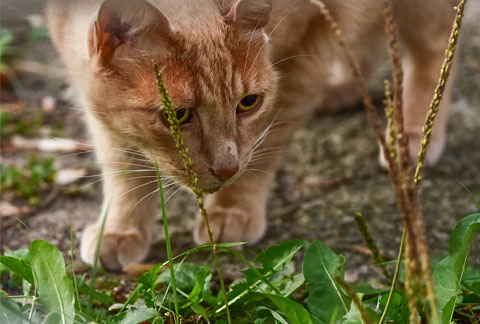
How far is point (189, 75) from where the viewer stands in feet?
4.66

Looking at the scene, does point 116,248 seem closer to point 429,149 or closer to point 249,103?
point 249,103

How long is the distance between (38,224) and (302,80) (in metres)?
0.97

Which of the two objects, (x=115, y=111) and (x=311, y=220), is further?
(x=311, y=220)

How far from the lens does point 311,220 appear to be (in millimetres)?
1985

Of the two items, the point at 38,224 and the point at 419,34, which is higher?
the point at 419,34

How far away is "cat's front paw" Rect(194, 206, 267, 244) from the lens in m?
1.86

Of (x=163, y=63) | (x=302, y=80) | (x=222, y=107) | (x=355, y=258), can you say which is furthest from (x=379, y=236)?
(x=163, y=63)

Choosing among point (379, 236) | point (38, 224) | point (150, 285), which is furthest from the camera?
point (38, 224)

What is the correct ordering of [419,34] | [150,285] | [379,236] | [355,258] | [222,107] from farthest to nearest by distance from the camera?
[419,34] → [379,236] → [355,258] → [222,107] → [150,285]

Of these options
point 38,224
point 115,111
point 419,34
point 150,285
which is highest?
point 419,34

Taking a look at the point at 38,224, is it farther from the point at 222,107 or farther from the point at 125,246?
the point at 222,107

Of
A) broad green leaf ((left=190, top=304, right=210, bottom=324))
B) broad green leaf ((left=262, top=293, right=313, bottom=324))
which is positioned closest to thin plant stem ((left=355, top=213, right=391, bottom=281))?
broad green leaf ((left=262, top=293, right=313, bottom=324))

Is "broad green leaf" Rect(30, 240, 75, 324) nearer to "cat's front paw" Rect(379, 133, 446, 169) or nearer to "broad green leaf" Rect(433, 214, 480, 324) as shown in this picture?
"broad green leaf" Rect(433, 214, 480, 324)

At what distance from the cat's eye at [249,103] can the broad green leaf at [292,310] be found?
0.52 meters
